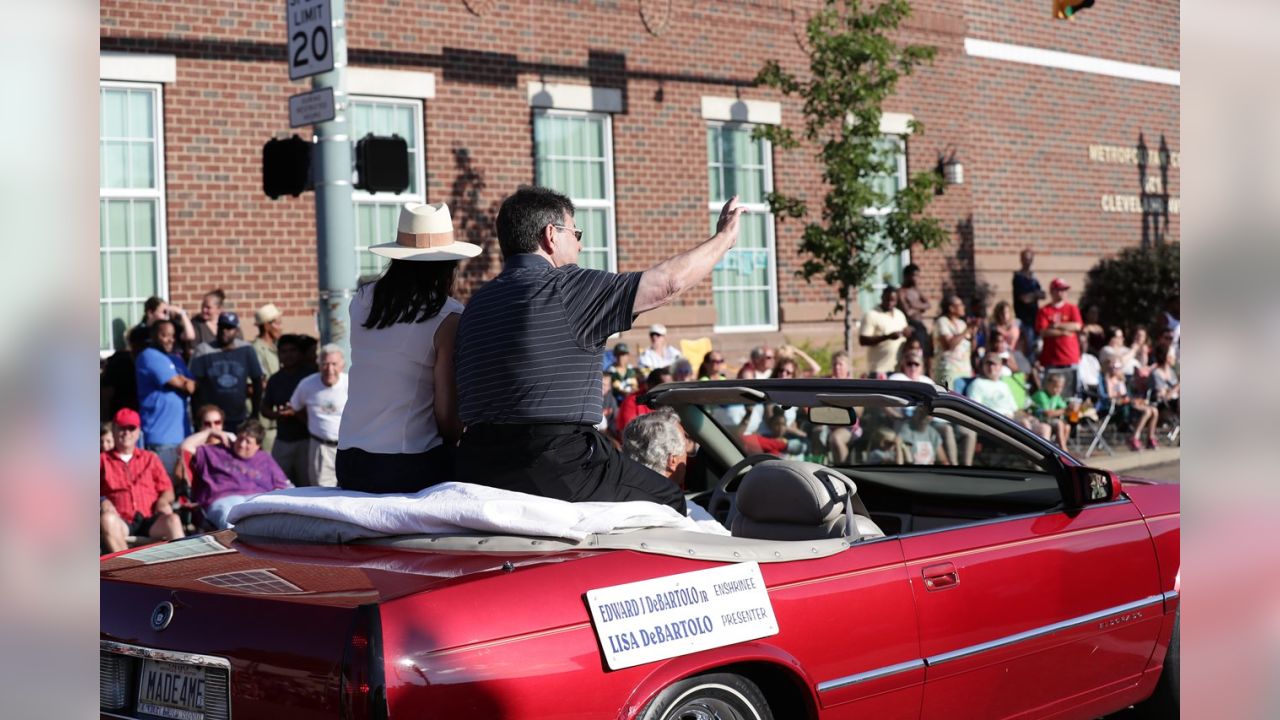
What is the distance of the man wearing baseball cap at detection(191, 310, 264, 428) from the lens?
10469 mm

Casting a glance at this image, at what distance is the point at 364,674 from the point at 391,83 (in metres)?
11.5

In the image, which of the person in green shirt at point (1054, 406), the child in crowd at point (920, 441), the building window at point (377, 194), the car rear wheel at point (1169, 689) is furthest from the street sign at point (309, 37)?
the person in green shirt at point (1054, 406)

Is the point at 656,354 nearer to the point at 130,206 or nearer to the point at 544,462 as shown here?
the point at 130,206

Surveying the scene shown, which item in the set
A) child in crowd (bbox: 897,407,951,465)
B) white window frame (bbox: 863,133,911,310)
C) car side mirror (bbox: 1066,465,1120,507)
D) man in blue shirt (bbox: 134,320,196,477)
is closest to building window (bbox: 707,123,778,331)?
white window frame (bbox: 863,133,911,310)

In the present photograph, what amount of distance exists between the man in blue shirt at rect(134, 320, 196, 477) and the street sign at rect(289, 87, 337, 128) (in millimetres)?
2426

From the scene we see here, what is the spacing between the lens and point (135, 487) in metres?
8.57

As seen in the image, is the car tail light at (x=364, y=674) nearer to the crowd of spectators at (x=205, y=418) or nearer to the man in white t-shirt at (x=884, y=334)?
the crowd of spectators at (x=205, y=418)

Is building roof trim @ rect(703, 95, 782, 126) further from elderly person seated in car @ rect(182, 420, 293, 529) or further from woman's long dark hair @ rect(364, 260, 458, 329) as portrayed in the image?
woman's long dark hair @ rect(364, 260, 458, 329)

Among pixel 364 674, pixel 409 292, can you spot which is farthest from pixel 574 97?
pixel 364 674

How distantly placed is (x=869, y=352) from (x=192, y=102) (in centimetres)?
711
